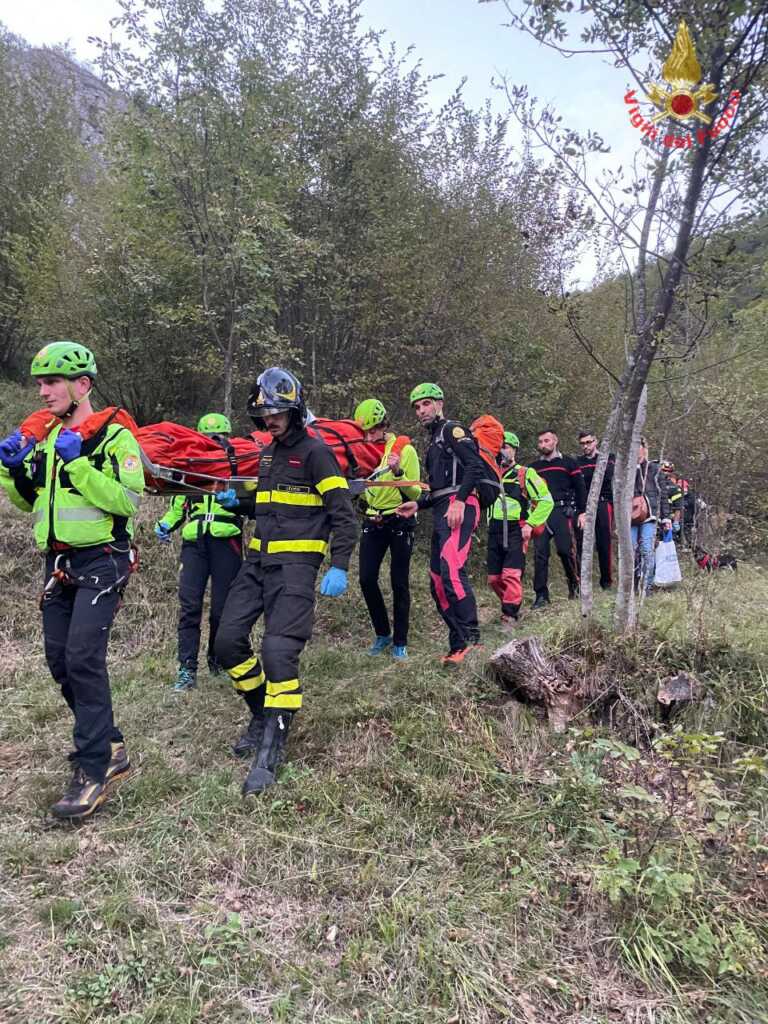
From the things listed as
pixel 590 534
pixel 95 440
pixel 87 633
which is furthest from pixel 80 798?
pixel 590 534

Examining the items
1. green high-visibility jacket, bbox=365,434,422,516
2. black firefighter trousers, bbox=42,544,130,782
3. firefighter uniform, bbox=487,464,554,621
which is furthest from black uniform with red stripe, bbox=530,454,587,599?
black firefighter trousers, bbox=42,544,130,782

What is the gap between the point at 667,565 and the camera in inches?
292

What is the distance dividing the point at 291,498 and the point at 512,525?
13.5ft

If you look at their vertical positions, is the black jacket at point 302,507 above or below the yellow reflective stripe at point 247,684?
above

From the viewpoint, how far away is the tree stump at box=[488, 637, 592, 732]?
146 inches

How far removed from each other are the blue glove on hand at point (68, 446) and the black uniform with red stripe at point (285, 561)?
41.9 inches

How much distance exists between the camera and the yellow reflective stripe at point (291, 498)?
146 inches

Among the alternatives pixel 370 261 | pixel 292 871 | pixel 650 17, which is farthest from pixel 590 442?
pixel 292 871

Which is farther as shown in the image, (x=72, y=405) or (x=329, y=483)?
(x=329, y=483)

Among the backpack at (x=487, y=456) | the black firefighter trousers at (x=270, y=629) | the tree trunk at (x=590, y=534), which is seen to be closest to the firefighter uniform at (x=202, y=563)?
the black firefighter trousers at (x=270, y=629)

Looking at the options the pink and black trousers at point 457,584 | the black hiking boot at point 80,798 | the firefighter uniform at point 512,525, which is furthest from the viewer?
the firefighter uniform at point 512,525

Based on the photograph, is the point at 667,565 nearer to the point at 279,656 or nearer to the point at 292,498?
the point at 292,498

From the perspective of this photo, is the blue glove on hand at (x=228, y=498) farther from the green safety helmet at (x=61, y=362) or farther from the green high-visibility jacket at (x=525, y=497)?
the green high-visibility jacket at (x=525, y=497)

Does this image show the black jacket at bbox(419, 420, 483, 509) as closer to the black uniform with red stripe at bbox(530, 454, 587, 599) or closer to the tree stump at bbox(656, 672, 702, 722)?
the tree stump at bbox(656, 672, 702, 722)
